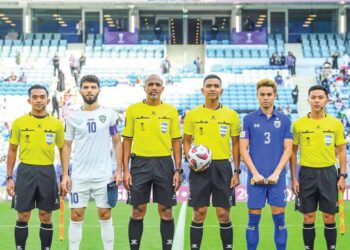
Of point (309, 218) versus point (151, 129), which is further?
point (309, 218)

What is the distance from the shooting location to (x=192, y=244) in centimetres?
978

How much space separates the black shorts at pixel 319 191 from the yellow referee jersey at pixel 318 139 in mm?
92

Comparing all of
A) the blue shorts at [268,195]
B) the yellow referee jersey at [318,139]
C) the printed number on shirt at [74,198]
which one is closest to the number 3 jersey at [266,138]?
the blue shorts at [268,195]

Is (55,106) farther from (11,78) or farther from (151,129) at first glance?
(151,129)

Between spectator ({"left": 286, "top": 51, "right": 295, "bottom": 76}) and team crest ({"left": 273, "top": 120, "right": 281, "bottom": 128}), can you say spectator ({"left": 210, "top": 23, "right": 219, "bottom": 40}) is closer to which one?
spectator ({"left": 286, "top": 51, "right": 295, "bottom": 76})

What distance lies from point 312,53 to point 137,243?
2945 centimetres

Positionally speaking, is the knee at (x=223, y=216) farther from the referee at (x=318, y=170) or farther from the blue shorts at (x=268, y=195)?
the referee at (x=318, y=170)

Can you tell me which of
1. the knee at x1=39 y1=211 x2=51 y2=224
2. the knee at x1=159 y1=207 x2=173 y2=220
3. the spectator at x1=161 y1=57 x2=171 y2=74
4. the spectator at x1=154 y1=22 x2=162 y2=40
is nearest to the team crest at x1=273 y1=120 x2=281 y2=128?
the knee at x1=159 y1=207 x2=173 y2=220

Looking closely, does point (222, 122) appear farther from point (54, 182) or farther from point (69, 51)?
point (69, 51)

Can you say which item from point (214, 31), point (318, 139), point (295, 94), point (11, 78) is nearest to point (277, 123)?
point (318, 139)

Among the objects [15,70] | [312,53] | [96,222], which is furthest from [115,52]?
[96,222]

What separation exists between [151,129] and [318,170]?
6.48 ft

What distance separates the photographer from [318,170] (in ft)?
32.9

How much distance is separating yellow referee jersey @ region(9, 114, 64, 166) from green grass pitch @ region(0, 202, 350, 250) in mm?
2078
